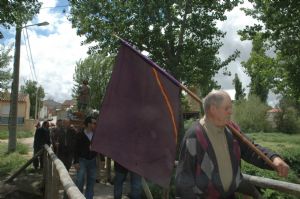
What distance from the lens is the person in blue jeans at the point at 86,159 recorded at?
30.4ft

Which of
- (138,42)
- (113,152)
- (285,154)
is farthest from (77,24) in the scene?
(113,152)

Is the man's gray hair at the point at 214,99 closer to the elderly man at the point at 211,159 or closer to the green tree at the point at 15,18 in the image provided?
the elderly man at the point at 211,159

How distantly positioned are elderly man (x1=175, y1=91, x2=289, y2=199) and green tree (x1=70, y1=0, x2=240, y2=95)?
17.3 metres

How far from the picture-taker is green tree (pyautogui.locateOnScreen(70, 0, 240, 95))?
70.1ft

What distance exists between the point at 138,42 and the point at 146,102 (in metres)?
16.7

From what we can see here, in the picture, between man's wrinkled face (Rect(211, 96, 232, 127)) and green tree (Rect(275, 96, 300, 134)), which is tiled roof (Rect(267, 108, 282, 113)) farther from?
man's wrinkled face (Rect(211, 96, 232, 127))

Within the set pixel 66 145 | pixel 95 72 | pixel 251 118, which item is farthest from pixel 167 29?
pixel 251 118

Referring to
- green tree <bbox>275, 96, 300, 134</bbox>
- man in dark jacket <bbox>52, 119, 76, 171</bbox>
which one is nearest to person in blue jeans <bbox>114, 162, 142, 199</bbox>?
man in dark jacket <bbox>52, 119, 76, 171</bbox>

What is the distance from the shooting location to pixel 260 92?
90562mm

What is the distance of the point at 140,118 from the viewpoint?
5371mm

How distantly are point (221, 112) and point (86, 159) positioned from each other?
5.83 meters

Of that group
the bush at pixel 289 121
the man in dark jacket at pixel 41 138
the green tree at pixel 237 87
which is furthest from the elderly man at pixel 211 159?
the green tree at pixel 237 87

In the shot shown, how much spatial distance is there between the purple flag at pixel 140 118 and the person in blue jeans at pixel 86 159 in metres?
3.65

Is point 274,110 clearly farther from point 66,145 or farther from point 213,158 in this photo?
point 213,158
